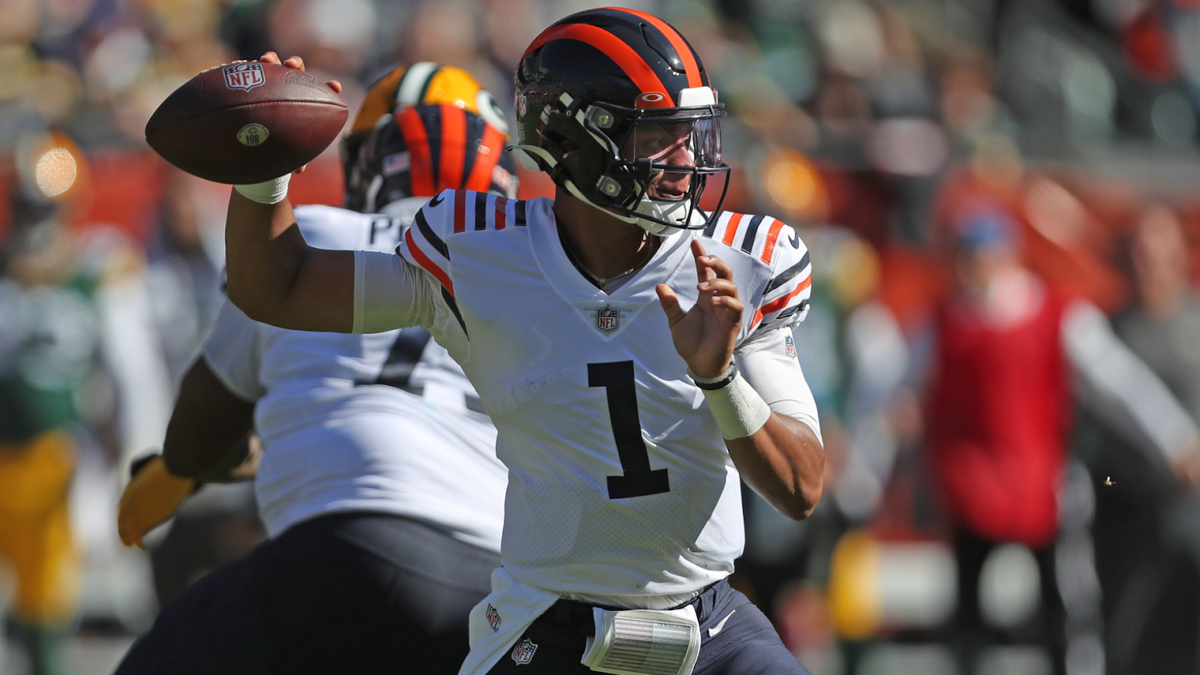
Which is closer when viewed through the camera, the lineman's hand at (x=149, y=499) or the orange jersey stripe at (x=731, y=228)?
the orange jersey stripe at (x=731, y=228)

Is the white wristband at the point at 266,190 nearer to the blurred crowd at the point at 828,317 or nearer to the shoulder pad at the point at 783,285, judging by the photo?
the shoulder pad at the point at 783,285

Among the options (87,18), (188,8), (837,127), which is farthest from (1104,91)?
(87,18)

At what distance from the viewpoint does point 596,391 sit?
2.34 meters

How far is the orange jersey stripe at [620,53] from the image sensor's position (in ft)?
7.90

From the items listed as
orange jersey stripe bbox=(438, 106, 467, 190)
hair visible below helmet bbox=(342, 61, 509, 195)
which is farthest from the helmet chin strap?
hair visible below helmet bbox=(342, 61, 509, 195)

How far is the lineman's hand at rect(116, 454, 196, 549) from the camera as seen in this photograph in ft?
11.6

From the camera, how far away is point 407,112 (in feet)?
11.8

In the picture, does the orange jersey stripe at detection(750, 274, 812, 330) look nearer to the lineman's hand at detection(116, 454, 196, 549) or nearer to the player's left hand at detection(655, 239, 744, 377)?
the player's left hand at detection(655, 239, 744, 377)

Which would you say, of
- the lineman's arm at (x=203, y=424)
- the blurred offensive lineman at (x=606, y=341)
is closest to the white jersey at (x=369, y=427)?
the lineman's arm at (x=203, y=424)

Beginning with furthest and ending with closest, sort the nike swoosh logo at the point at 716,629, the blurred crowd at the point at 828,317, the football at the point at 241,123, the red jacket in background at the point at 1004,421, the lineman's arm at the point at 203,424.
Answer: the blurred crowd at the point at 828,317 < the red jacket in background at the point at 1004,421 < the lineman's arm at the point at 203,424 < the nike swoosh logo at the point at 716,629 < the football at the point at 241,123

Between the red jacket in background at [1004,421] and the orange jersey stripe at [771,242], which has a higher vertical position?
the orange jersey stripe at [771,242]

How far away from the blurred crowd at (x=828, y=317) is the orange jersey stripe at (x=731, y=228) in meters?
4.18

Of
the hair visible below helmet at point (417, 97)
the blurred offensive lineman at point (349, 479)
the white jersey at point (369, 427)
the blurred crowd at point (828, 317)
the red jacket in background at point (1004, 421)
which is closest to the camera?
the blurred offensive lineman at point (349, 479)

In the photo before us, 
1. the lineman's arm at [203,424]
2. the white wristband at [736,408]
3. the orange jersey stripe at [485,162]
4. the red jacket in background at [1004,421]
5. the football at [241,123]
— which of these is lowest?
the red jacket in background at [1004,421]
